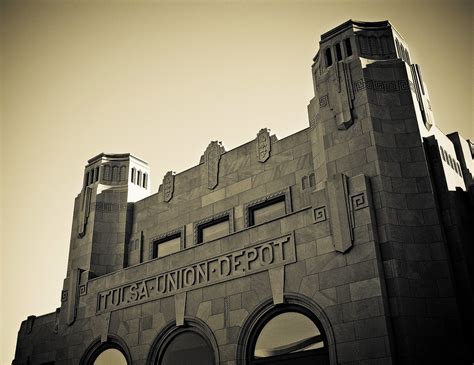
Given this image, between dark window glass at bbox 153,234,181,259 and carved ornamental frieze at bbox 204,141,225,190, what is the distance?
3035mm

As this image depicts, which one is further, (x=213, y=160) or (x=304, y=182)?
(x=213, y=160)

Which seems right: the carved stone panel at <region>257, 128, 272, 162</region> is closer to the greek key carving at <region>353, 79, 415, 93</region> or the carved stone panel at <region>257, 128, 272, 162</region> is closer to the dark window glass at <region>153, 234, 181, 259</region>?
the greek key carving at <region>353, 79, 415, 93</region>

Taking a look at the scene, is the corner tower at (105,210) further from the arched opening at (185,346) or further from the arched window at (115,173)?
the arched opening at (185,346)

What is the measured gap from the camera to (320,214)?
53.9 feet

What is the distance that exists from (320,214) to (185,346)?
7266 millimetres

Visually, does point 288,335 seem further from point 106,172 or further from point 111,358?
point 106,172

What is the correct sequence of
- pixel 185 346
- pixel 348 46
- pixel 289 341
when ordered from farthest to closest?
pixel 348 46 → pixel 185 346 → pixel 289 341

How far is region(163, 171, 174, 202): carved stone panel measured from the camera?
24859 mm

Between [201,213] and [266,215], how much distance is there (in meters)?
3.56

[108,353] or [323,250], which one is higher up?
[323,250]

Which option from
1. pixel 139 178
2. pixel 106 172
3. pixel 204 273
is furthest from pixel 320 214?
pixel 106 172

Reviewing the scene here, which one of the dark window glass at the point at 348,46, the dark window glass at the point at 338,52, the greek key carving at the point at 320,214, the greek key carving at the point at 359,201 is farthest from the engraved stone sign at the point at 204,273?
the dark window glass at the point at 348,46

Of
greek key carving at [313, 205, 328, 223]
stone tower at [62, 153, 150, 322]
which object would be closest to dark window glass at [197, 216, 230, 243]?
stone tower at [62, 153, 150, 322]

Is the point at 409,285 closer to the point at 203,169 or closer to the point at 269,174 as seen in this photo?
the point at 269,174
